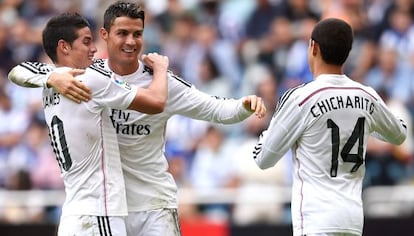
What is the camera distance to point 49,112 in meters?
Answer: 8.50

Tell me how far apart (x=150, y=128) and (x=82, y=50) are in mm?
721

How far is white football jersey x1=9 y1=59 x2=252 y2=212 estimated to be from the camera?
28.7 feet

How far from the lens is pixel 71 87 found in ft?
27.1

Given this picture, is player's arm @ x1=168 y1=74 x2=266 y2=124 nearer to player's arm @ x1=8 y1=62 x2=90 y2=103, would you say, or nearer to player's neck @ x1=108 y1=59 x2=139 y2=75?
player's neck @ x1=108 y1=59 x2=139 y2=75

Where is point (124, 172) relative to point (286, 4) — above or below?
below

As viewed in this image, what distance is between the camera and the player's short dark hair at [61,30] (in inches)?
341

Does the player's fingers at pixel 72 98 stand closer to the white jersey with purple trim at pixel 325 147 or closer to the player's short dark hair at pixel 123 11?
the player's short dark hair at pixel 123 11

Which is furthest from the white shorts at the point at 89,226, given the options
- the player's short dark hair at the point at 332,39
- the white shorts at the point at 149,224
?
the player's short dark hair at the point at 332,39

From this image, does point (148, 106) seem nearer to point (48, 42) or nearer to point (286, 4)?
point (48, 42)

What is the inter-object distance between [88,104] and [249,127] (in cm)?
707

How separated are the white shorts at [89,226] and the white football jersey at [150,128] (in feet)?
1.44

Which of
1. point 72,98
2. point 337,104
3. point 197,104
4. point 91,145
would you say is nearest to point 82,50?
point 72,98

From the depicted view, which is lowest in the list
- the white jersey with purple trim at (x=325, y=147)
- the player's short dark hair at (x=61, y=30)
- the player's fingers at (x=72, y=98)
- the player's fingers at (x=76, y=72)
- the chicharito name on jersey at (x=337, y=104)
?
the white jersey with purple trim at (x=325, y=147)

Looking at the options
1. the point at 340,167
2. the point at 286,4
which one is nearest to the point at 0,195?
the point at 286,4
